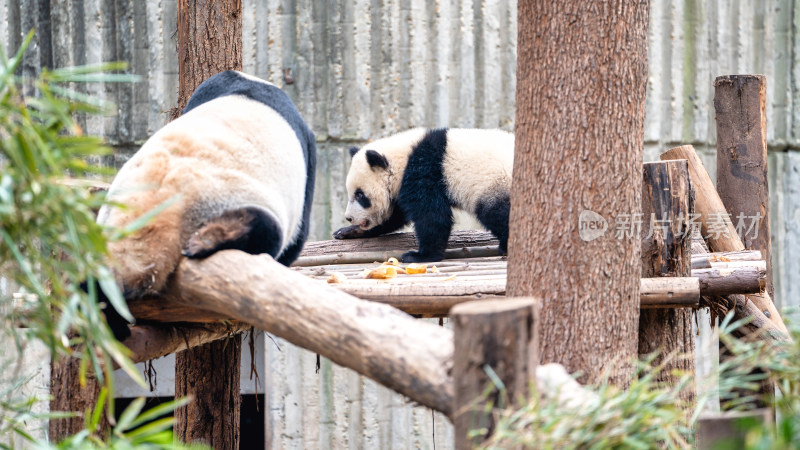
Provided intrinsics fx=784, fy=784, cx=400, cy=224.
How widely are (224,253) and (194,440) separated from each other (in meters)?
1.86

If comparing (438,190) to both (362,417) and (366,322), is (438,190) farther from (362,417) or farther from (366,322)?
(366,322)

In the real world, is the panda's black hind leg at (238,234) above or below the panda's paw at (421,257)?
above

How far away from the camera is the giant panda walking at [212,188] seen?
89.9 inches

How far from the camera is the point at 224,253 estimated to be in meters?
2.22

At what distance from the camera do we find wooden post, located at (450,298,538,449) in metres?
1.43

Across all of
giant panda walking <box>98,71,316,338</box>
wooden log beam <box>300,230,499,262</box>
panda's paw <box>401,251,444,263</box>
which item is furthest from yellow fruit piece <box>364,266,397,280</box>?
wooden log beam <box>300,230,499,262</box>

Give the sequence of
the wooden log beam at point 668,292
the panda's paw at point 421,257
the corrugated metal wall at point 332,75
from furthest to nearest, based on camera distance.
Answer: the corrugated metal wall at point 332,75
the panda's paw at point 421,257
the wooden log beam at point 668,292

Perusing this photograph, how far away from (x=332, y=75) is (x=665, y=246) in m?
2.95

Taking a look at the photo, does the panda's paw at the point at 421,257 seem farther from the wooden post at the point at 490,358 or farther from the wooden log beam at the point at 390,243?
the wooden post at the point at 490,358

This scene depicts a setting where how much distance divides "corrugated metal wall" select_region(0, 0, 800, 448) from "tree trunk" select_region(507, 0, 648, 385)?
304cm

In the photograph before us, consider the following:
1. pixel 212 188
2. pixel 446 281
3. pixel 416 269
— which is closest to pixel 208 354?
pixel 416 269

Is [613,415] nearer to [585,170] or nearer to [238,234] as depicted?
[585,170]

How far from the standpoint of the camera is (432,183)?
440 centimetres

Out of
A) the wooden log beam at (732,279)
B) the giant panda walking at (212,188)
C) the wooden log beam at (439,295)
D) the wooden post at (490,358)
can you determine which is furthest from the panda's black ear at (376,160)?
the wooden post at (490,358)
